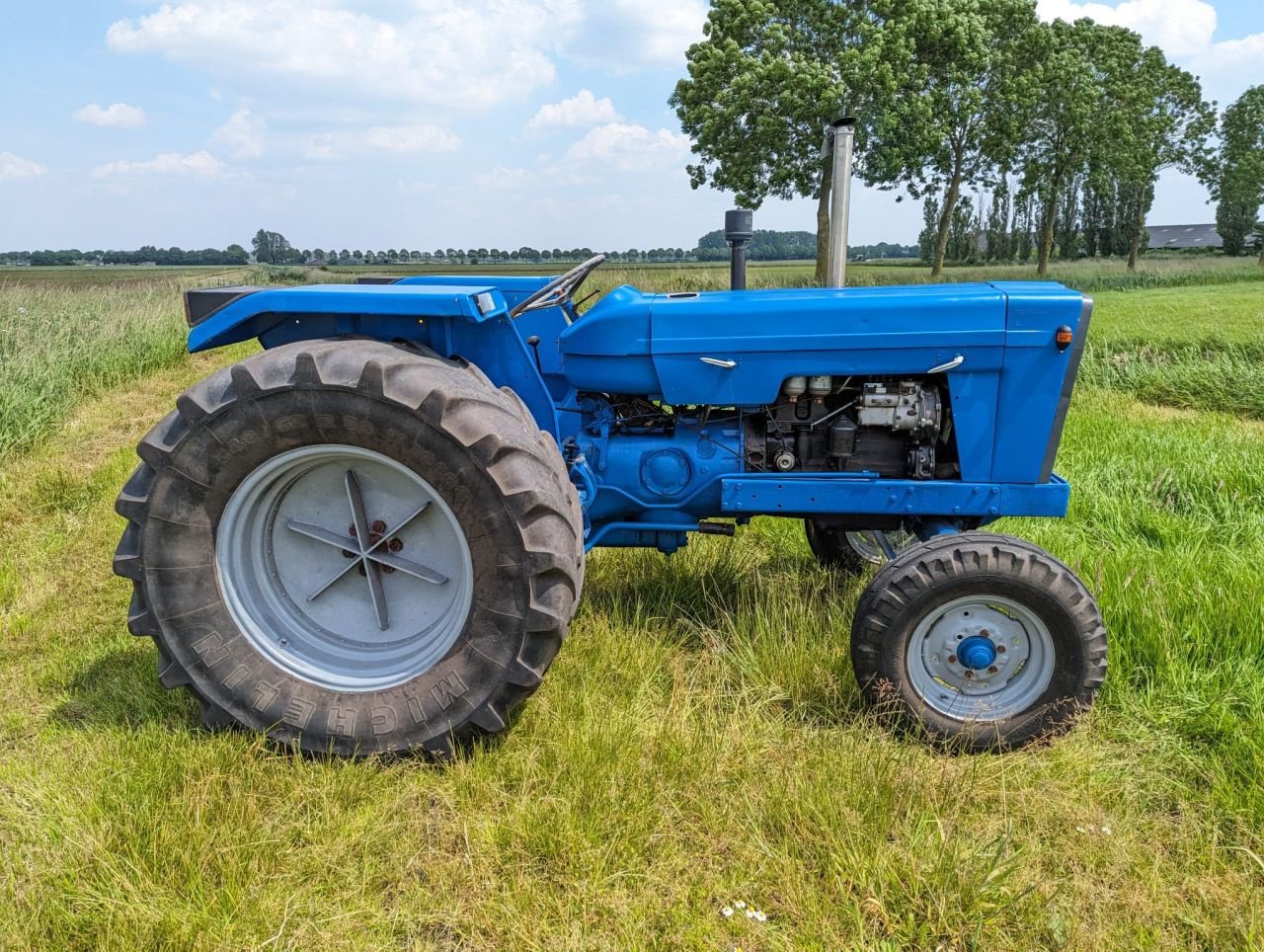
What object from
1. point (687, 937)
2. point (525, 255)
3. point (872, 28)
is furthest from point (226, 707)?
point (872, 28)

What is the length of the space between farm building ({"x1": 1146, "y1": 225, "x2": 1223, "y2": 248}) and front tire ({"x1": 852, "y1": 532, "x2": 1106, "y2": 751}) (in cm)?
7563

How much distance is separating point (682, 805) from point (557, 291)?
1.85 metres

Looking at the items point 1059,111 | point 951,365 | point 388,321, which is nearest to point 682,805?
point 951,365

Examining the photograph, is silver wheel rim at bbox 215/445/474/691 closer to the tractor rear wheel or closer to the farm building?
the tractor rear wheel

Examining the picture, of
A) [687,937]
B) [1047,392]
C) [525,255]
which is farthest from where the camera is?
[525,255]

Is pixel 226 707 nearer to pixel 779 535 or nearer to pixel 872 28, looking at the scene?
pixel 779 535

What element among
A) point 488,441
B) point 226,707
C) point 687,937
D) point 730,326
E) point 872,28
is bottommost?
point 687,937

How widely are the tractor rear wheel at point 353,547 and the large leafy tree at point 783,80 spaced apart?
18772 mm

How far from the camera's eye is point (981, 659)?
243cm

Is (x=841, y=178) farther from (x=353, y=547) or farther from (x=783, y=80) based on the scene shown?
(x=783, y=80)

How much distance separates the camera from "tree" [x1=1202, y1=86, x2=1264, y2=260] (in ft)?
126

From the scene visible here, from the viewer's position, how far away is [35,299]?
1159 centimetres

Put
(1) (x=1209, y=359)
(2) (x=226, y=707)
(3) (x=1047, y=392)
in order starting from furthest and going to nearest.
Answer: (1) (x=1209, y=359), (3) (x=1047, y=392), (2) (x=226, y=707)

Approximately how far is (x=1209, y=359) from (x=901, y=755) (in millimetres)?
8737
